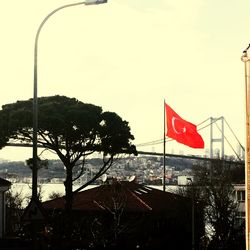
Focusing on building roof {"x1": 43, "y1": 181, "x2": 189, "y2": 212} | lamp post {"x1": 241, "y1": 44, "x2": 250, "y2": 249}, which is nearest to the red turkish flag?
building roof {"x1": 43, "y1": 181, "x2": 189, "y2": 212}

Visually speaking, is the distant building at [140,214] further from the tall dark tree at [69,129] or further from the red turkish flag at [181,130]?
the red turkish flag at [181,130]

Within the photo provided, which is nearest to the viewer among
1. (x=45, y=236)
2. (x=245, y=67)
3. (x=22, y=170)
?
(x=245, y=67)

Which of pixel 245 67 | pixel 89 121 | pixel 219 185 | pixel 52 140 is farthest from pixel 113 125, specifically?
pixel 245 67

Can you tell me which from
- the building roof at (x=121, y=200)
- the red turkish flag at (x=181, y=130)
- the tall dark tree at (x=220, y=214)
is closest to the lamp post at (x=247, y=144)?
the building roof at (x=121, y=200)

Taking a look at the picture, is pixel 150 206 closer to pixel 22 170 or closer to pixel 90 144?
pixel 90 144

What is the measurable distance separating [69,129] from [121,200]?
9683 millimetres

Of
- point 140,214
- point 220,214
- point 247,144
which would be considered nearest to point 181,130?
point 220,214

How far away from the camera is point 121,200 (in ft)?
135

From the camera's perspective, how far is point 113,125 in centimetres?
3578

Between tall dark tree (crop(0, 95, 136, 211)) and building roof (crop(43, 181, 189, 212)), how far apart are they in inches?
198

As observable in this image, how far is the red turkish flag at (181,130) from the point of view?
49.1m

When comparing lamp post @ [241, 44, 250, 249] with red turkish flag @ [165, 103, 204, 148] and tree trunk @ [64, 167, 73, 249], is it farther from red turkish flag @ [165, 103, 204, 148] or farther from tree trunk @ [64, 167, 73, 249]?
red turkish flag @ [165, 103, 204, 148]

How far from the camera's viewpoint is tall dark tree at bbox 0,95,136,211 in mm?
33500

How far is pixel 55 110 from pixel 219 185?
25.3m
